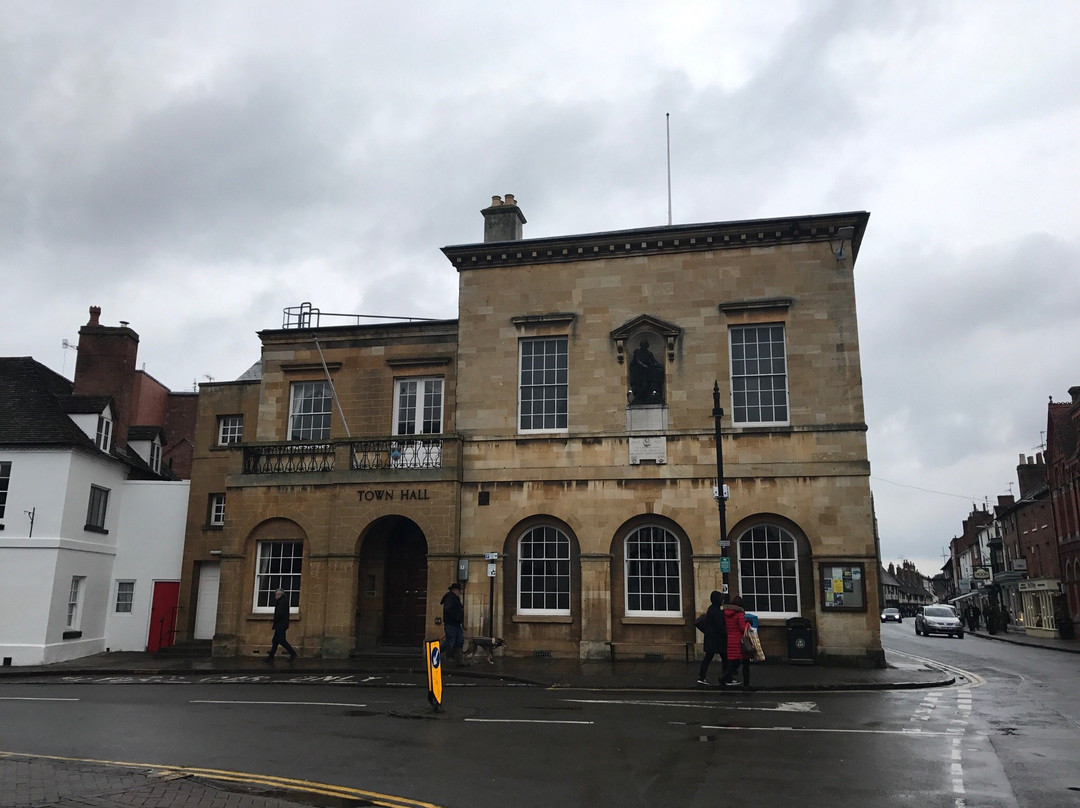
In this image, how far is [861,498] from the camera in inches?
798

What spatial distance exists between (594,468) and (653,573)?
310 cm

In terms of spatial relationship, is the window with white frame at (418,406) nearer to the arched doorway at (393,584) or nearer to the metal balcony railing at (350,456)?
the metal balcony railing at (350,456)

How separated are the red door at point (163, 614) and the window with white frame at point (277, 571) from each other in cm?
476

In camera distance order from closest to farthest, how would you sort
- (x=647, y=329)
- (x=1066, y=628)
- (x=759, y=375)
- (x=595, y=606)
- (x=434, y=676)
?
1. (x=434, y=676)
2. (x=595, y=606)
3. (x=759, y=375)
4. (x=647, y=329)
5. (x=1066, y=628)

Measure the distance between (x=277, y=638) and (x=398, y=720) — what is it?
9.84m

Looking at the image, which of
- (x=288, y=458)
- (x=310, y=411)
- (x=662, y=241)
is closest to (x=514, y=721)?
(x=288, y=458)

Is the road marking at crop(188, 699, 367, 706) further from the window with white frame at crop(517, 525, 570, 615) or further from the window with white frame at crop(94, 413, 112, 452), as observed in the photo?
the window with white frame at crop(94, 413, 112, 452)

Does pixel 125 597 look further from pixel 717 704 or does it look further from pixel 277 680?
pixel 717 704

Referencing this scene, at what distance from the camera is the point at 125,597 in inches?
1046

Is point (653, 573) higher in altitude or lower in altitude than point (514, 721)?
higher

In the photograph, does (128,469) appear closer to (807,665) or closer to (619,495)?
(619,495)

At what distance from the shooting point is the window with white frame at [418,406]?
963 inches

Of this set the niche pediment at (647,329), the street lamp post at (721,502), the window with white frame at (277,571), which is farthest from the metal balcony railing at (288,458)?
the street lamp post at (721,502)

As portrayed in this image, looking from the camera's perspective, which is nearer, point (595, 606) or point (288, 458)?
point (595, 606)
